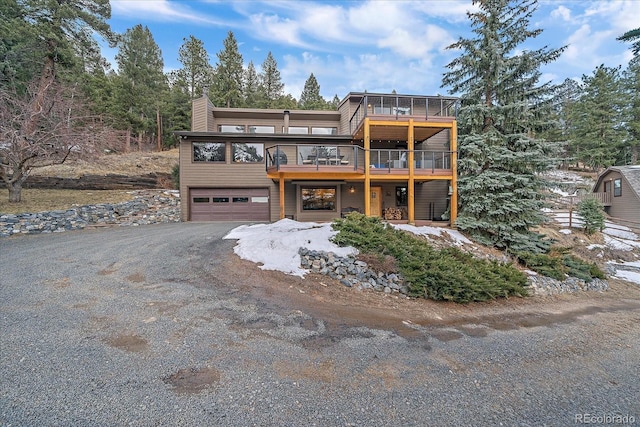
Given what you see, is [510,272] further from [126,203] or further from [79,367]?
[126,203]

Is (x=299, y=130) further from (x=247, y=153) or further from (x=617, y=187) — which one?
(x=617, y=187)

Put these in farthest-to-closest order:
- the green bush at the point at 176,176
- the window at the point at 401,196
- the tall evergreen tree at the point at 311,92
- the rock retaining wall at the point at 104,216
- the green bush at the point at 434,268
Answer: the tall evergreen tree at the point at 311,92
the green bush at the point at 176,176
the window at the point at 401,196
the rock retaining wall at the point at 104,216
the green bush at the point at 434,268

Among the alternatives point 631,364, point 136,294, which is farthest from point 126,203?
point 631,364

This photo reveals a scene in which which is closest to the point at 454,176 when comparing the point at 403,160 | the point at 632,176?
the point at 403,160

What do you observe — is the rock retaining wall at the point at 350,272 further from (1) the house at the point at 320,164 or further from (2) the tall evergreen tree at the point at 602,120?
(2) the tall evergreen tree at the point at 602,120

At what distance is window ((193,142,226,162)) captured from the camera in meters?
14.5

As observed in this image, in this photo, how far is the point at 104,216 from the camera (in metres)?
12.7

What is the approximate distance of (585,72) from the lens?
3359 cm

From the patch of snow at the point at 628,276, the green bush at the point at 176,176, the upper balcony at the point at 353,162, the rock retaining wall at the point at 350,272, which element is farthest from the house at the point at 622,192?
the green bush at the point at 176,176

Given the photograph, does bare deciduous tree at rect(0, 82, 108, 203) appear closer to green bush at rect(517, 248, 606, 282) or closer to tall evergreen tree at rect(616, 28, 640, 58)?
green bush at rect(517, 248, 606, 282)

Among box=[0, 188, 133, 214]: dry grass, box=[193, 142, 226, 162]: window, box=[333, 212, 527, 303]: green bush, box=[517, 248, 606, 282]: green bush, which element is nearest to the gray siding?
box=[517, 248, 606, 282]: green bush

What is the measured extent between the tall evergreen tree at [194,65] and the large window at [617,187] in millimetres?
42282

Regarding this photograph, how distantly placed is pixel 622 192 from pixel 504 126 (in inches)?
710

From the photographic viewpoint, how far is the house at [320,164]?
41.5ft
